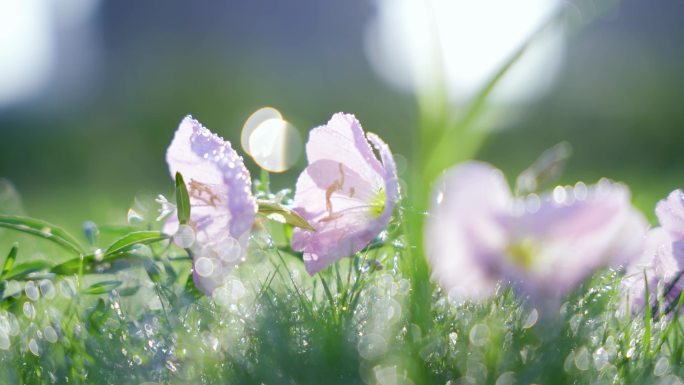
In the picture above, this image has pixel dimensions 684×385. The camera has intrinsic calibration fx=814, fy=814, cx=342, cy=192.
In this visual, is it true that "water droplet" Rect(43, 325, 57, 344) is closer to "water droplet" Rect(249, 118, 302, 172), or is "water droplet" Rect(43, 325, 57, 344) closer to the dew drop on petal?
the dew drop on petal

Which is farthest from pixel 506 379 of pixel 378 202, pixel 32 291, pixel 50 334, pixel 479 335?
pixel 32 291

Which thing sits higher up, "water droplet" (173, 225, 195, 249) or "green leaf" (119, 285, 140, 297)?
"water droplet" (173, 225, 195, 249)

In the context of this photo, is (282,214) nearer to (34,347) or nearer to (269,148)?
(34,347)

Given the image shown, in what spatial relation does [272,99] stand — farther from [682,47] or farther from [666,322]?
[666,322]

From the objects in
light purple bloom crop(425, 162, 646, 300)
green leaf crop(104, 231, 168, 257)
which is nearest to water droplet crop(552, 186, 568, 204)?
light purple bloom crop(425, 162, 646, 300)

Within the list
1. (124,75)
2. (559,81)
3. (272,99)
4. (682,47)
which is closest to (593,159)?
(559,81)
